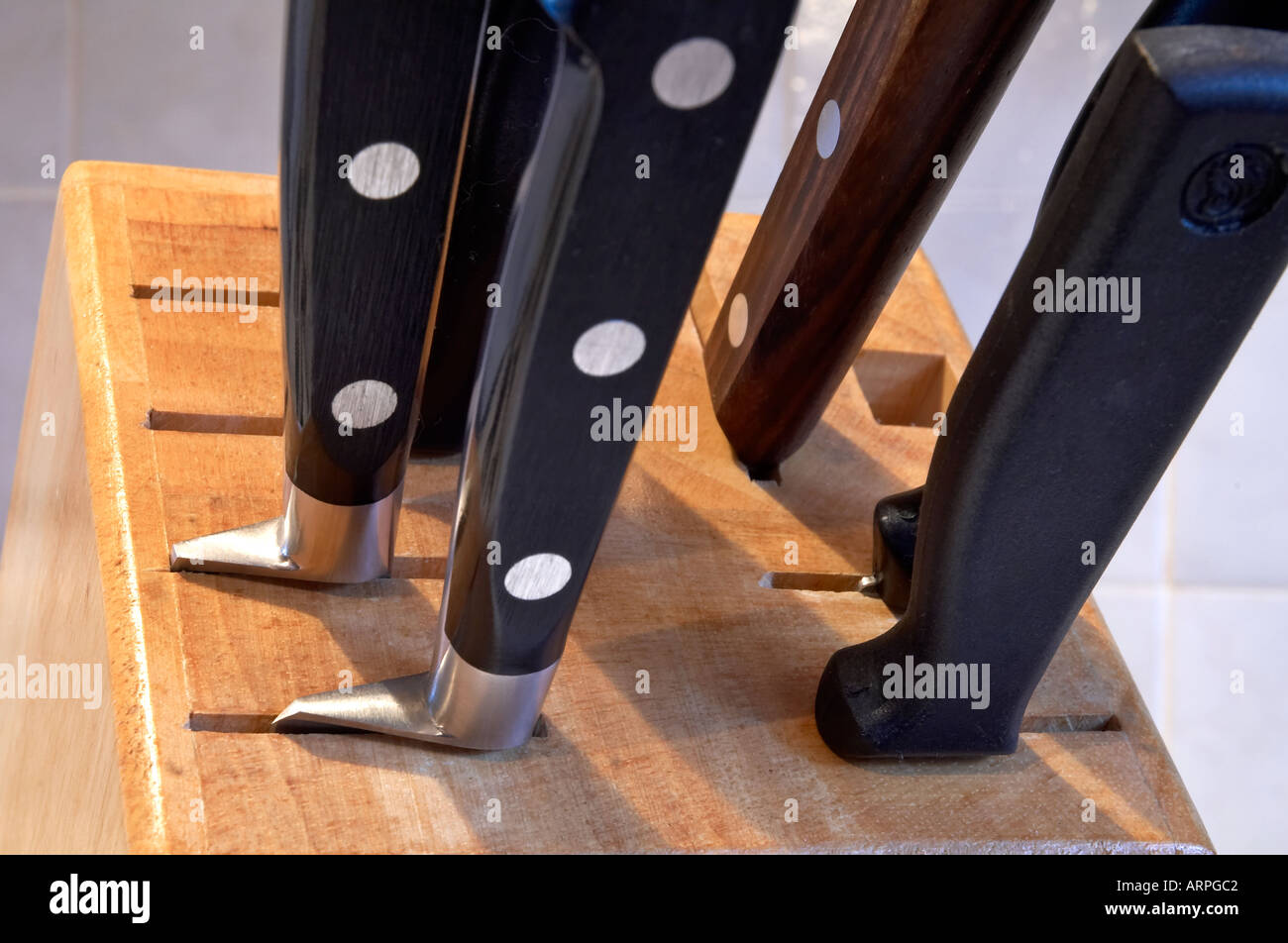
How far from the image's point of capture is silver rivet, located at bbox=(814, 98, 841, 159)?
0.40 m

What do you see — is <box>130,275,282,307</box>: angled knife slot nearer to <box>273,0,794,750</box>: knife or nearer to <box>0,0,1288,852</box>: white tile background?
<box>273,0,794,750</box>: knife

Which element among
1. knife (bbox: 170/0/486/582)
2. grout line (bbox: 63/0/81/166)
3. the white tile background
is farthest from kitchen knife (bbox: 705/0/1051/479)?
grout line (bbox: 63/0/81/166)

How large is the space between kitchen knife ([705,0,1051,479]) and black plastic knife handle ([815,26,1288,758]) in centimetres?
7

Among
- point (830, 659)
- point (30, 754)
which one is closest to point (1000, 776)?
point (830, 659)

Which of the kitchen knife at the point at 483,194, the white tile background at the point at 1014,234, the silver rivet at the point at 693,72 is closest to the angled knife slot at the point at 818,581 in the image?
the kitchen knife at the point at 483,194

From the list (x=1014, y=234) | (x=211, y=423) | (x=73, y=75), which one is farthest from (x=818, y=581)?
(x=73, y=75)

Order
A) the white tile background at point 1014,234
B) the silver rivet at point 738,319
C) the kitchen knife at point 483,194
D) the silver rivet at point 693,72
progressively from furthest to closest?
the white tile background at point 1014,234 → the silver rivet at point 738,319 → the kitchen knife at point 483,194 → the silver rivet at point 693,72

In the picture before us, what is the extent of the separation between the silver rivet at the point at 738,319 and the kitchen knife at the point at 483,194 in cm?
9

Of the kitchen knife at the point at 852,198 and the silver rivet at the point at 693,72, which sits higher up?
the silver rivet at the point at 693,72

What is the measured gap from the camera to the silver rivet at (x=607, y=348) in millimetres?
264

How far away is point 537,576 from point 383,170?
0.30 feet

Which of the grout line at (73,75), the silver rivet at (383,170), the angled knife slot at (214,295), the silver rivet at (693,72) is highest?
the silver rivet at (693,72)

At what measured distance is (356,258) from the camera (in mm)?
316

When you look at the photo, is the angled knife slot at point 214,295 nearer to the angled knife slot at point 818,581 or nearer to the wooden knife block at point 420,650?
the wooden knife block at point 420,650
